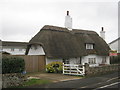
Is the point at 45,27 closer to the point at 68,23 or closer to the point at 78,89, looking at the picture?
the point at 68,23

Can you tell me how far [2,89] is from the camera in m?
10.9

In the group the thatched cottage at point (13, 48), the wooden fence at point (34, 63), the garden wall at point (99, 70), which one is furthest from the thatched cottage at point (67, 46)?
the thatched cottage at point (13, 48)

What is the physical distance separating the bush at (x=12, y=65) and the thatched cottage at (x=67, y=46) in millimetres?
8665

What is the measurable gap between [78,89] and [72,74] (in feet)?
24.1

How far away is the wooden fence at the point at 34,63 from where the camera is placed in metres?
20.7

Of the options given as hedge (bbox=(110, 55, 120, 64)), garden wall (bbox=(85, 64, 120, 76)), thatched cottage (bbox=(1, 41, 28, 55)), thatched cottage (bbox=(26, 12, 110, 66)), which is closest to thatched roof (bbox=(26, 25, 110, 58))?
thatched cottage (bbox=(26, 12, 110, 66))

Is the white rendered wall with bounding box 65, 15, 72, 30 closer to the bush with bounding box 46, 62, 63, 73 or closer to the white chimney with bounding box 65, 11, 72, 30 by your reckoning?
the white chimney with bounding box 65, 11, 72, 30

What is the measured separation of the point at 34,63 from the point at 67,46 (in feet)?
18.8

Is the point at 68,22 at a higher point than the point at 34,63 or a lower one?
higher

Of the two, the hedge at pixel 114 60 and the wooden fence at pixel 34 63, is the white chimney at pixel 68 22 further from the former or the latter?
the hedge at pixel 114 60

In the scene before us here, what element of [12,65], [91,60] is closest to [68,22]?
[91,60]

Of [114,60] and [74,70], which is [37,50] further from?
[114,60]

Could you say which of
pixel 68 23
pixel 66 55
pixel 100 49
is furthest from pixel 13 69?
pixel 100 49

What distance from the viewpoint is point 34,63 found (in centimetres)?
2161
